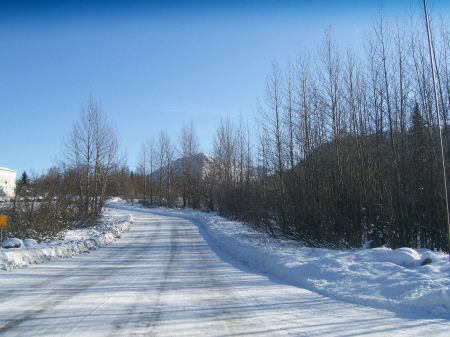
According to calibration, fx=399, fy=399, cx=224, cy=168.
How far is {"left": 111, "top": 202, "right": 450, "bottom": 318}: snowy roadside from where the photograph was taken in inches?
297

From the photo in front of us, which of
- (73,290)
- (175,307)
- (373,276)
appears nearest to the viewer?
(175,307)

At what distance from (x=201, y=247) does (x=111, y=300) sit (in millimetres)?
12271

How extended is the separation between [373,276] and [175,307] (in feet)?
16.3

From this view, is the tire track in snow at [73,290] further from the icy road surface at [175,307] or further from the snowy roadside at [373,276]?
the snowy roadside at [373,276]

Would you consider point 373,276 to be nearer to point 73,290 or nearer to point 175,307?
point 175,307

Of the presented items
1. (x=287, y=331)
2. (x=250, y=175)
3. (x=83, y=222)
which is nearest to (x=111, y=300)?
(x=287, y=331)

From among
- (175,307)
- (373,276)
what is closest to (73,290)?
(175,307)

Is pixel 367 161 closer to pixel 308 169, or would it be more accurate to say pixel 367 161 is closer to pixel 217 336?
pixel 308 169

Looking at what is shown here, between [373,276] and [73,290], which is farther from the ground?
[373,276]

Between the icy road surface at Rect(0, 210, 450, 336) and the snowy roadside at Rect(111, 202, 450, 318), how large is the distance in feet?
1.77

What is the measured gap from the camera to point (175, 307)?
24.7 feet

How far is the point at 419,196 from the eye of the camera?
1717 cm

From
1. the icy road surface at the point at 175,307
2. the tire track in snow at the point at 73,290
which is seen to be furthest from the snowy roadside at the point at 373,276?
the tire track in snow at the point at 73,290

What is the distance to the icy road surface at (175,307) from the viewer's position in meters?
6.04
